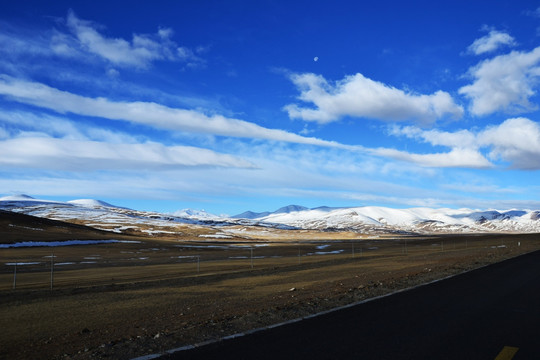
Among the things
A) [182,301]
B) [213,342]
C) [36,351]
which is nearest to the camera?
[213,342]

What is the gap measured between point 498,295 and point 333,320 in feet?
22.5

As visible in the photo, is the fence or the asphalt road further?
the fence

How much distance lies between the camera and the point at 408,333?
26.8 ft

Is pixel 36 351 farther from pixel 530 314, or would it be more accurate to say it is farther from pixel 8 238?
pixel 8 238

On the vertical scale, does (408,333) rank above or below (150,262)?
above

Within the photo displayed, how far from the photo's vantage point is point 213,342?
25.1 ft

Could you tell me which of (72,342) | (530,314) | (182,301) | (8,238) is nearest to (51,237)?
(8,238)

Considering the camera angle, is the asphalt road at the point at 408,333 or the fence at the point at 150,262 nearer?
the asphalt road at the point at 408,333

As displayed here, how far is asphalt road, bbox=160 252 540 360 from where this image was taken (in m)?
6.88

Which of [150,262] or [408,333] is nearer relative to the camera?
[408,333]

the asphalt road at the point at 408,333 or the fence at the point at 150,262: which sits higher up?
the asphalt road at the point at 408,333

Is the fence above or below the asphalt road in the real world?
below

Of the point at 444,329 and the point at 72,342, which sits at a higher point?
the point at 444,329

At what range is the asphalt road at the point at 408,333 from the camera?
6879 millimetres
